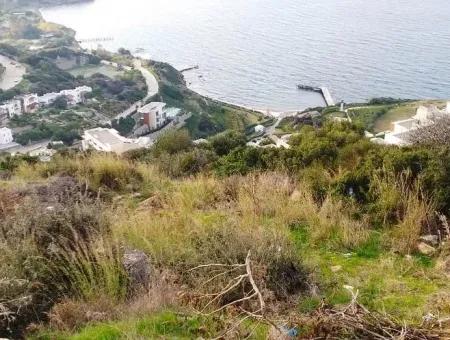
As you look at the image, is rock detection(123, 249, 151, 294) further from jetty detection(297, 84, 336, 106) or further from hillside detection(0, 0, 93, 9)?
hillside detection(0, 0, 93, 9)

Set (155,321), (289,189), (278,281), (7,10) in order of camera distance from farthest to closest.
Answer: (7,10) < (289,189) < (278,281) < (155,321)

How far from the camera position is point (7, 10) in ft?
358

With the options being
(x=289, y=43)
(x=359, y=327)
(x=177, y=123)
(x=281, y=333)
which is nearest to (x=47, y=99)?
(x=177, y=123)

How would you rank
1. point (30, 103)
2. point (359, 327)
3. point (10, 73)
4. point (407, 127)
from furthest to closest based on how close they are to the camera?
point (10, 73) → point (30, 103) → point (407, 127) → point (359, 327)

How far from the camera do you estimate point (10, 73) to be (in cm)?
6581

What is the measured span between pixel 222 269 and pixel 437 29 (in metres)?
83.0

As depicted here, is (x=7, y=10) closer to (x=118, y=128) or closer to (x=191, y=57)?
(x=191, y=57)

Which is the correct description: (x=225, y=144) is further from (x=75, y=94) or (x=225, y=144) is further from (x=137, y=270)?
(x=75, y=94)

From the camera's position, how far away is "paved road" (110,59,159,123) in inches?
2205

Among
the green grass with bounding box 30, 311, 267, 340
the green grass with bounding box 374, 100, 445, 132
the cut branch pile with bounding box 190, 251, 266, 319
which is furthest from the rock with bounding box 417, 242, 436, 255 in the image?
the green grass with bounding box 374, 100, 445, 132

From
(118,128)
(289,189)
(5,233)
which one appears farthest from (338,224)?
(118,128)

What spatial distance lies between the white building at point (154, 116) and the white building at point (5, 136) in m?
12.7

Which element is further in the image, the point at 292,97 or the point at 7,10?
the point at 7,10

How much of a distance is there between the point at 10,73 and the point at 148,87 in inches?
666
